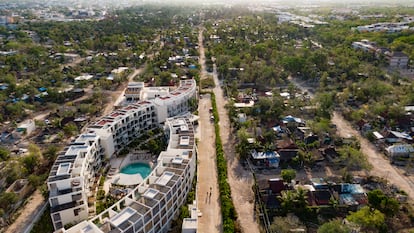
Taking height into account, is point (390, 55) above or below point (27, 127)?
above

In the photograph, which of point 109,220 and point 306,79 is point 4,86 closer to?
point 109,220

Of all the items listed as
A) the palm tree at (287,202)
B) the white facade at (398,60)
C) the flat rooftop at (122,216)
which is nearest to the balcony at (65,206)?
the flat rooftop at (122,216)

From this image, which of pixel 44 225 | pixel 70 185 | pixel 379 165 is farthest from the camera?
pixel 379 165

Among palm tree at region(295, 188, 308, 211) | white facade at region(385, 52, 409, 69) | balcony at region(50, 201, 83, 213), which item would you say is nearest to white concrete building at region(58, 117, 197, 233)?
balcony at region(50, 201, 83, 213)

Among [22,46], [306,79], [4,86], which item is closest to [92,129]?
[4,86]

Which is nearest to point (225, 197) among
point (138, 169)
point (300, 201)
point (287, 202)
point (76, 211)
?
point (287, 202)

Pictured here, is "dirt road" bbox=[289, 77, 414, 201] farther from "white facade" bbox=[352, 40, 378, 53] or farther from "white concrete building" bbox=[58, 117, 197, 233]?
"white facade" bbox=[352, 40, 378, 53]

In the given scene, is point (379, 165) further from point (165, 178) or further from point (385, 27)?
point (385, 27)

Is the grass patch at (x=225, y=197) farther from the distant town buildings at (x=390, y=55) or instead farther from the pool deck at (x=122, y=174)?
the distant town buildings at (x=390, y=55)
